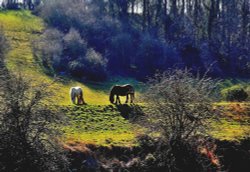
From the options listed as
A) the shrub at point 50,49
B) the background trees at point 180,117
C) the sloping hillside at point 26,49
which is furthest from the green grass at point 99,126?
the shrub at point 50,49

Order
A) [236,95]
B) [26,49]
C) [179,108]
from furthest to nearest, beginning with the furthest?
[26,49] < [236,95] < [179,108]

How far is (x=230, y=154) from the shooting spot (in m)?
34.3

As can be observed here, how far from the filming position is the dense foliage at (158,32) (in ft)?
245

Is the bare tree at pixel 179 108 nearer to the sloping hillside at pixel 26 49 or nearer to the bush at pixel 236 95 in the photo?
the sloping hillside at pixel 26 49

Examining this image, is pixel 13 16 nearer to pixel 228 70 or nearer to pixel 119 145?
pixel 228 70

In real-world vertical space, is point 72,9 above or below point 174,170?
above

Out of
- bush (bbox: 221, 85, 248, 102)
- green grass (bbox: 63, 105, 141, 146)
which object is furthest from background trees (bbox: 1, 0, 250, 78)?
green grass (bbox: 63, 105, 141, 146)

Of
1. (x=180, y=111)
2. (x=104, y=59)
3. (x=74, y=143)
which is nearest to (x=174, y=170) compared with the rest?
(x=180, y=111)

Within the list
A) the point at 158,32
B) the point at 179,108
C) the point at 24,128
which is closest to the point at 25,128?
the point at 24,128

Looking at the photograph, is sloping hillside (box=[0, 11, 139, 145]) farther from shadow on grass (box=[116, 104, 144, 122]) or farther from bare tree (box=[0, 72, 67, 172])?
bare tree (box=[0, 72, 67, 172])

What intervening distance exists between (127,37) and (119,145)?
46317 millimetres

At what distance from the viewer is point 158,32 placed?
83.3 m

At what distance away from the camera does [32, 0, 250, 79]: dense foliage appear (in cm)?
7481

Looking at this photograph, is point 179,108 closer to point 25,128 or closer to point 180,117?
point 180,117
